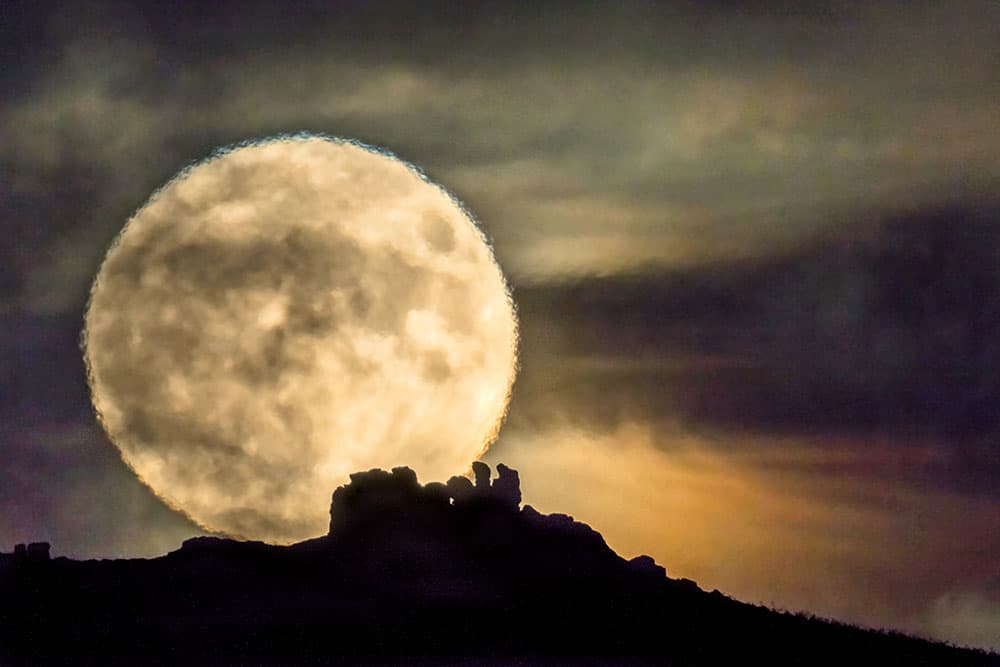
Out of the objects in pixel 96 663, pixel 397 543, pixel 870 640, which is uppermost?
pixel 397 543

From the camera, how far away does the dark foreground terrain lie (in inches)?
6235

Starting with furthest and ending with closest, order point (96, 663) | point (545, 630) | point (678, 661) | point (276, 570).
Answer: point (276, 570)
point (545, 630)
point (678, 661)
point (96, 663)

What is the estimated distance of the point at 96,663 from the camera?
153000 mm

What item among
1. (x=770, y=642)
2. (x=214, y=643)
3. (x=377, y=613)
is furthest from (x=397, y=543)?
(x=770, y=642)

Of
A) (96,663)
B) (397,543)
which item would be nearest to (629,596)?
(397,543)

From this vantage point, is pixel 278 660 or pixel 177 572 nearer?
pixel 278 660

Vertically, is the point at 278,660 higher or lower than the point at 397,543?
lower

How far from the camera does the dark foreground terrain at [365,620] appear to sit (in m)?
158

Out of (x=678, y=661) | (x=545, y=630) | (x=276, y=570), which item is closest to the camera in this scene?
(x=678, y=661)

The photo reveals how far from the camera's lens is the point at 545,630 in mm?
178375

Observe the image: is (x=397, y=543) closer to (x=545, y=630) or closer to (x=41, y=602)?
(x=545, y=630)

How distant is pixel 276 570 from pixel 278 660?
41.3 m

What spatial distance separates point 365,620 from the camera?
584 feet

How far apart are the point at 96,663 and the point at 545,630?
6154cm
